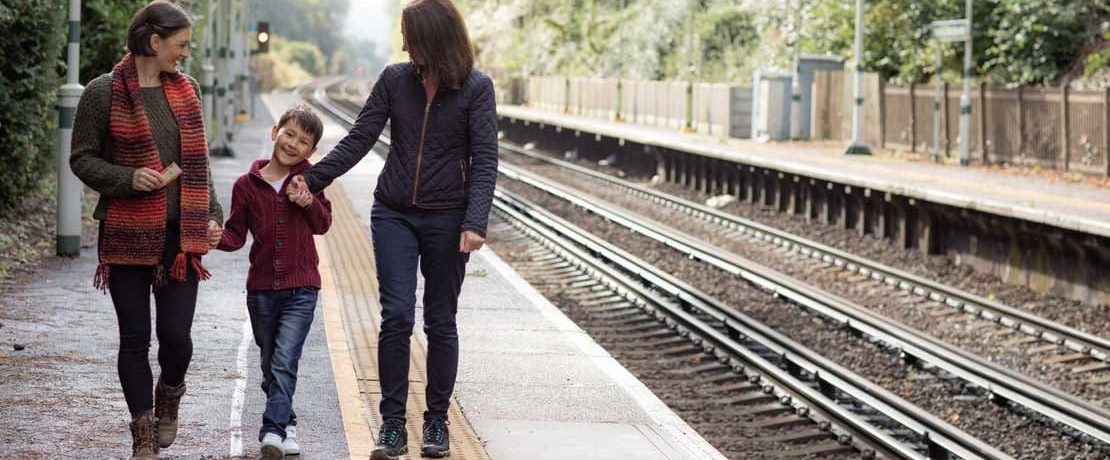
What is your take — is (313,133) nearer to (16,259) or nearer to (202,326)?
(202,326)

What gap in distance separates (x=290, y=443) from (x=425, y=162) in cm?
120

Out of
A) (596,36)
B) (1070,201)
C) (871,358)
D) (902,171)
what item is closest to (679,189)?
(902,171)

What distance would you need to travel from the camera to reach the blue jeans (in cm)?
654

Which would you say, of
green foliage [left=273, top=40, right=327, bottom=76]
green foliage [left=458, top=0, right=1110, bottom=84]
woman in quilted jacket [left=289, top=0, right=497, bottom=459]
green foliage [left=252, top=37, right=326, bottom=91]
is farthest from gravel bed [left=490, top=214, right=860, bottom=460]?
green foliage [left=273, top=40, right=327, bottom=76]

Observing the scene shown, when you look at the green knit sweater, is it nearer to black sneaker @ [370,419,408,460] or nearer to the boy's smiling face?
the boy's smiling face

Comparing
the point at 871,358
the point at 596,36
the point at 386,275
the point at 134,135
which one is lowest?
the point at 871,358

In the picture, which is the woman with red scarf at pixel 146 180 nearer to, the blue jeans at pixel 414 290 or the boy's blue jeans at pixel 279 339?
the boy's blue jeans at pixel 279 339

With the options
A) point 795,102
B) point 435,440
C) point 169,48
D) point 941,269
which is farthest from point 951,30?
point 169,48

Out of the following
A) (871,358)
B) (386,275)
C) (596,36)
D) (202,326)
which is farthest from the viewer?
(596,36)

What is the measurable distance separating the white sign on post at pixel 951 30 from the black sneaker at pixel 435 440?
762 inches

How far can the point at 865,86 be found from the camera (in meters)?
31.8

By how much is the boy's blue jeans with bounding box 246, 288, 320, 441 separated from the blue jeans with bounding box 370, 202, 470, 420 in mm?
321

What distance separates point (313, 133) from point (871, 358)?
279 inches

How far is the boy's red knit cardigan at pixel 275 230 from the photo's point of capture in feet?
21.5
